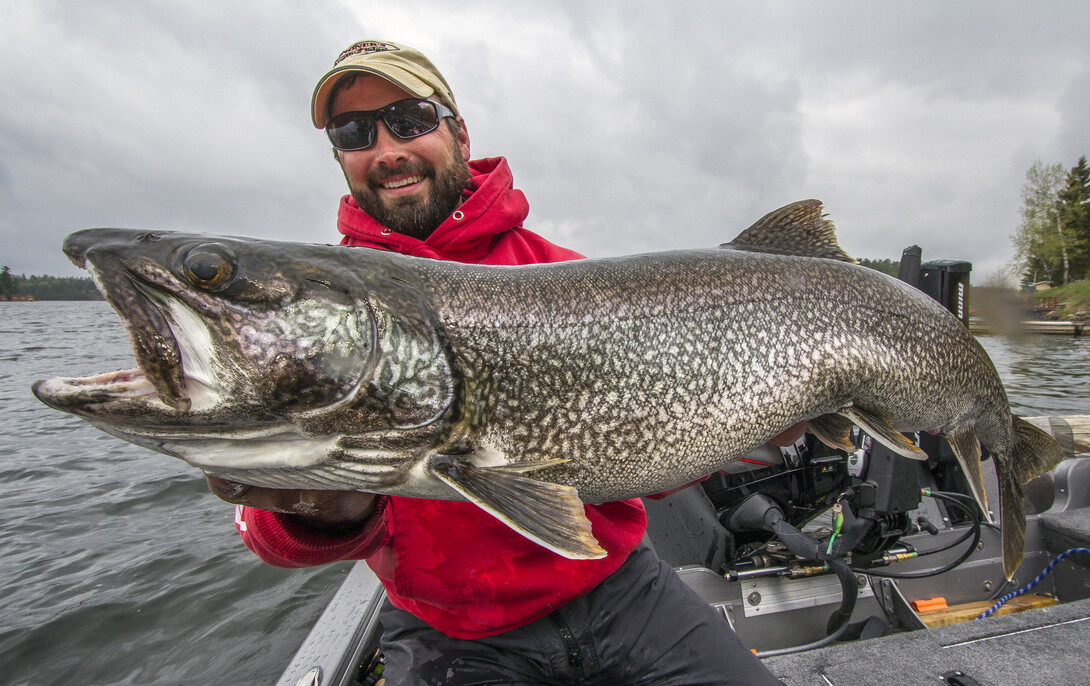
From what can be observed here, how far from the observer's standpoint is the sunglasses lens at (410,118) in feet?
9.63

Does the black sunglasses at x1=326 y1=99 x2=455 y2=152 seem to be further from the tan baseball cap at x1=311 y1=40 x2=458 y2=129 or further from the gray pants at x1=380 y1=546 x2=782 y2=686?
the gray pants at x1=380 y1=546 x2=782 y2=686

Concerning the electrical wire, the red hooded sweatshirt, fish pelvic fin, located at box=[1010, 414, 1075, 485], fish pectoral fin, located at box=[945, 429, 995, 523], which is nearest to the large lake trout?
fish pectoral fin, located at box=[945, 429, 995, 523]

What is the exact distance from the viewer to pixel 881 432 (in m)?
2.20

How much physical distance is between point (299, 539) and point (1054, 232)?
183 ft

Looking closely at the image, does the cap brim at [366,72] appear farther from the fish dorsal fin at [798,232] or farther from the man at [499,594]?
the fish dorsal fin at [798,232]

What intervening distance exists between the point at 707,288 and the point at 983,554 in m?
3.48

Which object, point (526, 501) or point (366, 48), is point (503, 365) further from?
point (366, 48)

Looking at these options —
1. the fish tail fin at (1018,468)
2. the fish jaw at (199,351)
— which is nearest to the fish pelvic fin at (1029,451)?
the fish tail fin at (1018,468)

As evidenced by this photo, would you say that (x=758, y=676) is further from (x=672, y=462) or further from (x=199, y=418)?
(x=199, y=418)

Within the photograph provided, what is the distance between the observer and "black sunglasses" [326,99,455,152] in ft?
9.62

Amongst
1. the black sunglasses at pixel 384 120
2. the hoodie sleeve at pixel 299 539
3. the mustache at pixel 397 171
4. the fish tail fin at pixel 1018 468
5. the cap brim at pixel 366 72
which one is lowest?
the fish tail fin at pixel 1018 468

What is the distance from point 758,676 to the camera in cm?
223

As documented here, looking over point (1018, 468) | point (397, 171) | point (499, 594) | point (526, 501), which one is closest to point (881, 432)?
point (1018, 468)

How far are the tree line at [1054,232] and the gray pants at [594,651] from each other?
49210 millimetres
